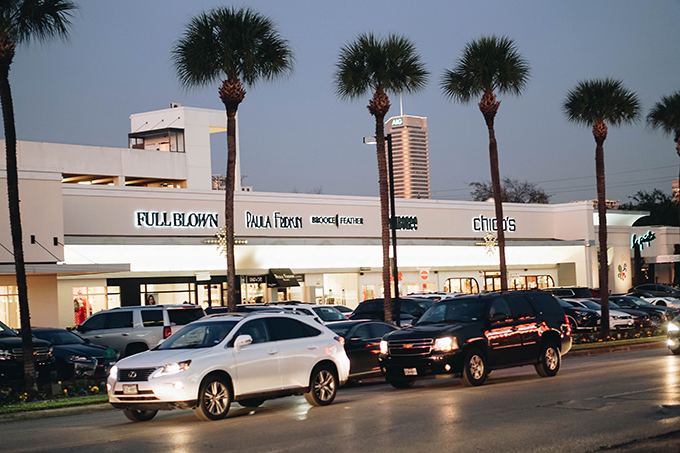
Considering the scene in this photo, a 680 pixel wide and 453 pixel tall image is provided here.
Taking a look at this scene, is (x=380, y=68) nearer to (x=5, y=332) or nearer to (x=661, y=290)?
(x=5, y=332)

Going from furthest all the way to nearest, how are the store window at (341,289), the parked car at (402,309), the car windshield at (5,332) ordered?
the store window at (341,289)
the parked car at (402,309)
the car windshield at (5,332)

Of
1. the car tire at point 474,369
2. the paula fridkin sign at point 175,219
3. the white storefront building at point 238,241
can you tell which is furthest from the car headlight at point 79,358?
the paula fridkin sign at point 175,219

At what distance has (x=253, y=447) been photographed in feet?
33.6

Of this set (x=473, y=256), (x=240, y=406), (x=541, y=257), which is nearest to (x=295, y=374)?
(x=240, y=406)

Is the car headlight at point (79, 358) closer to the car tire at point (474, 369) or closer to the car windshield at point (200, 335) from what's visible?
the car windshield at point (200, 335)

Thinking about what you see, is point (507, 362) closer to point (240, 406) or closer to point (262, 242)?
point (240, 406)

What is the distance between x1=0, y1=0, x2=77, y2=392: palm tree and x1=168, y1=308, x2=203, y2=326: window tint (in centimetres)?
655

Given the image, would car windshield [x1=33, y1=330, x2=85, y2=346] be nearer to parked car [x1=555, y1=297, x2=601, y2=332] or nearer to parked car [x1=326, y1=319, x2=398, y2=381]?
parked car [x1=326, y1=319, x2=398, y2=381]

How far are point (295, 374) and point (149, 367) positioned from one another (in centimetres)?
265

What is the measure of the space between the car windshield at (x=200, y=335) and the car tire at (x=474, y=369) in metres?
5.36

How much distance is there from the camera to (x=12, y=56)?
1891cm

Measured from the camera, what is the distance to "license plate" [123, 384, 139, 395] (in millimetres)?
12531

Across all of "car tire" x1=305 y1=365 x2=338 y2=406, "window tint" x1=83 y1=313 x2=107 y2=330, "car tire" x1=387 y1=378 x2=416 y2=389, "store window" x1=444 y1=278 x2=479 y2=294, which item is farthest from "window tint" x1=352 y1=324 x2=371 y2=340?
"store window" x1=444 y1=278 x2=479 y2=294

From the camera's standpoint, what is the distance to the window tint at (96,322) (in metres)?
24.6
